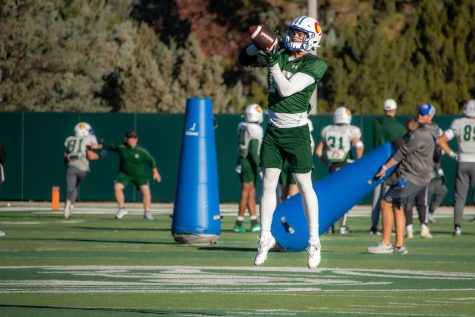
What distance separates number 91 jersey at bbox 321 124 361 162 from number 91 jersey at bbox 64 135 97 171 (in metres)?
5.92

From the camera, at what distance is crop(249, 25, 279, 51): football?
1135cm

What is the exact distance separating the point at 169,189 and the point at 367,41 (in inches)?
465

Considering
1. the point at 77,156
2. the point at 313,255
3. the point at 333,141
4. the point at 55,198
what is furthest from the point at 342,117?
the point at 313,255

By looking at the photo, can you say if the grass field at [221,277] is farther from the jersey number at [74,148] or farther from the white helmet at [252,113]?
the jersey number at [74,148]

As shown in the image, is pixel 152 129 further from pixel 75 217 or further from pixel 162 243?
pixel 162 243

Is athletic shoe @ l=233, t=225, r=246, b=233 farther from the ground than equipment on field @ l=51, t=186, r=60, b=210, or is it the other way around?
athletic shoe @ l=233, t=225, r=246, b=233

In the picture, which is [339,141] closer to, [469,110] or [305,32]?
[469,110]

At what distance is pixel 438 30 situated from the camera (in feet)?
134

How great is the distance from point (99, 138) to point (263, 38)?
20155 mm

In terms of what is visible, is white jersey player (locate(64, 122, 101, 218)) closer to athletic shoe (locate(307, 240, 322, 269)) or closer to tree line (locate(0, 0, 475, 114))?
tree line (locate(0, 0, 475, 114))

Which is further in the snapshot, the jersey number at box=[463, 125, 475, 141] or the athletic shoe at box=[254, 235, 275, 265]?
the jersey number at box=[463, 125, 475, 141]

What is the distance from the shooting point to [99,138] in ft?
103

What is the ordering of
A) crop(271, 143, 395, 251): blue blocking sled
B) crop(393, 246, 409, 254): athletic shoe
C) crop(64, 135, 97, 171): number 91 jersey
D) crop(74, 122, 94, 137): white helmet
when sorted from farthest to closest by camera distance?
crop(74, 122, 94, 137): white helmet → crop(64, 135, 97, 171): number 91 jersey → crop(393, 246, 409, 254): athletic shoe → crop(271, 143, 395, 251): blue blocking sled

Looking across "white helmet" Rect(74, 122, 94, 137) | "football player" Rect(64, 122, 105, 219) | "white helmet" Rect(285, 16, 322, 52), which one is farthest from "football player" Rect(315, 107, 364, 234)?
"white helmet" Rect(285, 16, 322, 52)
